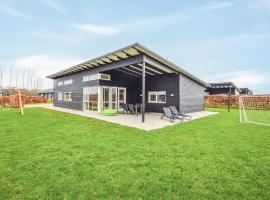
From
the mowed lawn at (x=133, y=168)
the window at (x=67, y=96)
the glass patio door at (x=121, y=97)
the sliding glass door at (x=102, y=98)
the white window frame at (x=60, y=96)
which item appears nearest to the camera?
the mowed lawn at (x=133, y=168)

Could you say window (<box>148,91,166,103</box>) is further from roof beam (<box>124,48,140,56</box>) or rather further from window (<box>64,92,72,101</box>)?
window (<box>64,92,72,101</box>)

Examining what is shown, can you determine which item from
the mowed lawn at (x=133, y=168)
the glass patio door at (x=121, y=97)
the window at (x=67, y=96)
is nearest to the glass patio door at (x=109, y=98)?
the glass patio door at (x=121, y=97)

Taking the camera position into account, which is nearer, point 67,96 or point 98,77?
point 98,77

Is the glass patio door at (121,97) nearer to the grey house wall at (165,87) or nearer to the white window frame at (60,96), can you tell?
the grey house wall at (165,87)

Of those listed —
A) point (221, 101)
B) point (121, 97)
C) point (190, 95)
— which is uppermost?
point (190, 95)

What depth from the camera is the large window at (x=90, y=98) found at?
1404 cm

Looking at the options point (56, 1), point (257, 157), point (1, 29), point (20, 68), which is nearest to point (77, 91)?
point (56, 1)

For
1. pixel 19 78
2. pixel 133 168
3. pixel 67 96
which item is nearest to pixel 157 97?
pixel 67 96

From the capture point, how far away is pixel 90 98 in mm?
14656

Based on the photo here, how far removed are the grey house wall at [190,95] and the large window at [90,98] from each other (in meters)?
7.24

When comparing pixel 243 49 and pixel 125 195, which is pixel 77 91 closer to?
pixel 125 195

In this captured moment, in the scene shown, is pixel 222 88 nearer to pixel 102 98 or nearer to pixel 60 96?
pixel 102 98

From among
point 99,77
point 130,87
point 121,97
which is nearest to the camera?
point 99,77

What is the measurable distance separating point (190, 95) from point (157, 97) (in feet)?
10.2
